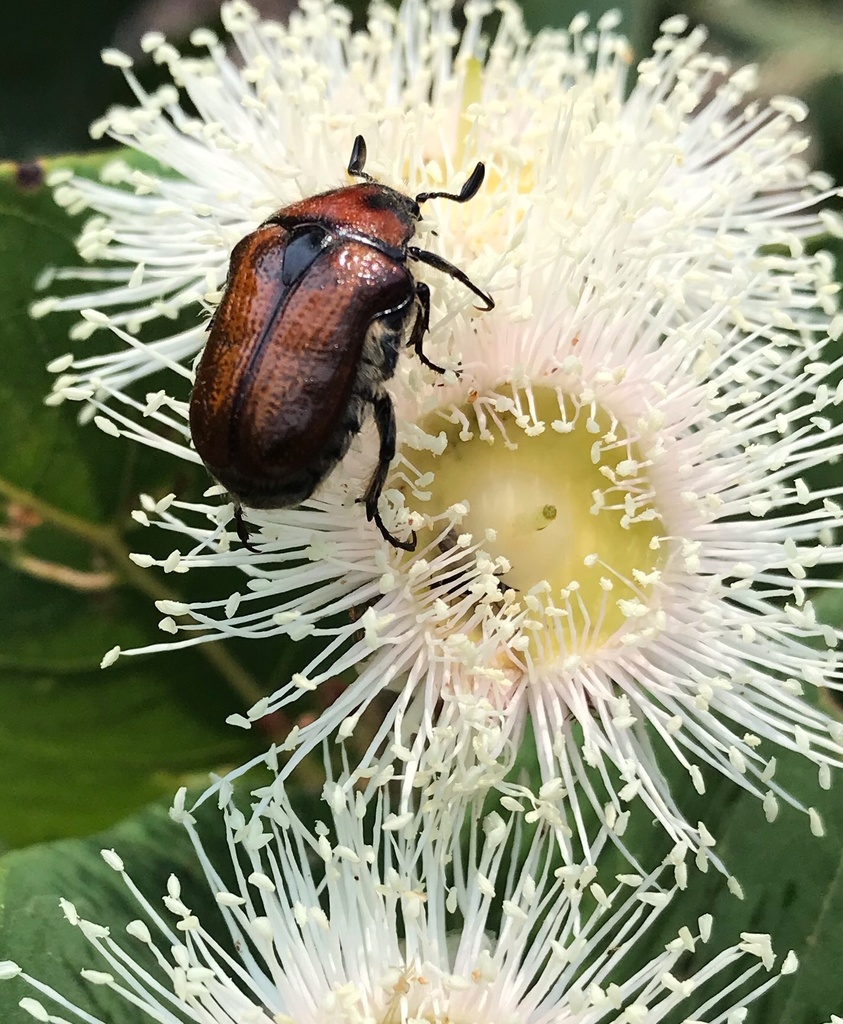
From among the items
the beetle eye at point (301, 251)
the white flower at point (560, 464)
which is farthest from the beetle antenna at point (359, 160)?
the beetle eye at point (301, 251)

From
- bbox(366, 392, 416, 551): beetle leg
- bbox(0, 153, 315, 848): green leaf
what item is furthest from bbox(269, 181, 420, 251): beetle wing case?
bbox(0, 153, 315, 848): green leaf

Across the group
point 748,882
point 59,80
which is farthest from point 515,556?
point 59,80

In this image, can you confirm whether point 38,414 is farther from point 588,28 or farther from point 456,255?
point 588,28

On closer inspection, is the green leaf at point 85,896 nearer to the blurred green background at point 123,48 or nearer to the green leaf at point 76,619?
the green leaf at point 76,619

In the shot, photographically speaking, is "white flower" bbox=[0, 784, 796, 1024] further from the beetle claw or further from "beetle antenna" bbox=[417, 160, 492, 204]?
"beetle antenna" bbox=[417, 160, 492, 204]

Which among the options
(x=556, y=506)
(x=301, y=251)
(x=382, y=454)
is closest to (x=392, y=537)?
(x=382, y=454)

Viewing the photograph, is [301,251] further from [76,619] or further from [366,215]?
[76,619]
